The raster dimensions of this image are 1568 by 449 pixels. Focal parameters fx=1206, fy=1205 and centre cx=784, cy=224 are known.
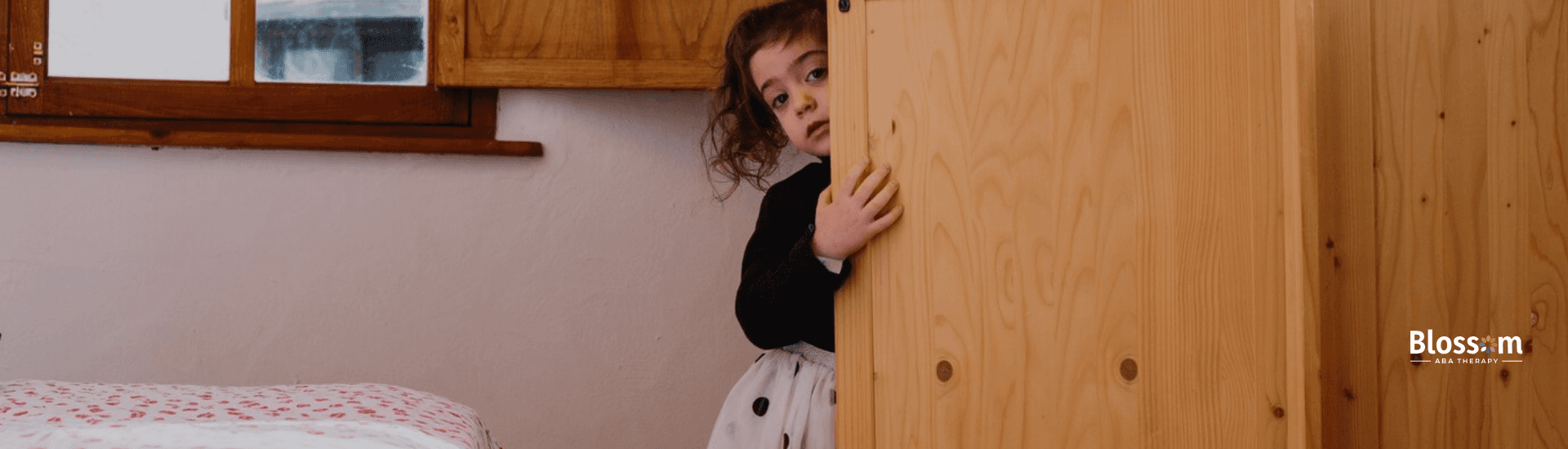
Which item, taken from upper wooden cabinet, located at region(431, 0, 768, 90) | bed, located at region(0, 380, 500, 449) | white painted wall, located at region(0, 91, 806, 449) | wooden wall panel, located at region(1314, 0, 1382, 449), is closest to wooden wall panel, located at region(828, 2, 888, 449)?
bed, located at region(0, 380, 500, 449)

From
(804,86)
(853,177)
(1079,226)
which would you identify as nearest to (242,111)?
(804,86)

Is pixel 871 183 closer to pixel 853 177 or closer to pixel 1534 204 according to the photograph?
pixel 853 177

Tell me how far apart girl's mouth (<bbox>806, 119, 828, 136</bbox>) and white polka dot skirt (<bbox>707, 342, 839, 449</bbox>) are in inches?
10.4

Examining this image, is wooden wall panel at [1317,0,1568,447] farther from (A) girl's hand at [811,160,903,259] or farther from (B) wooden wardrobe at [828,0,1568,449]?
(A) girl's hand at [811,160,903,259]

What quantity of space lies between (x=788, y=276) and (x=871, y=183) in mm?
189

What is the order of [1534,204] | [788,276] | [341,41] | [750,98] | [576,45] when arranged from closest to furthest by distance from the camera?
[788,276] → [1534,204] → [750,98] → [576,45] → [341,41]

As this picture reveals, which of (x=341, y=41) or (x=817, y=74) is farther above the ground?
(x=341, y=41)

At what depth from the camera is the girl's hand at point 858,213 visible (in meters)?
1.18

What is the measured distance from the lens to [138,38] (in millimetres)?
2000

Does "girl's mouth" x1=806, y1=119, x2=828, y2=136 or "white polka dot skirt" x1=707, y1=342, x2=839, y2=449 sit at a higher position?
"girl's mouth" x1=806, y1=119, x2=828, y2=136

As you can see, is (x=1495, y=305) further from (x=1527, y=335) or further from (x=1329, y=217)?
(x=1329, y=217)

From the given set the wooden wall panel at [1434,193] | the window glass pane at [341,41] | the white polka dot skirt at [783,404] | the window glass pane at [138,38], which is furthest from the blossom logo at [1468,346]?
the window glass pane at [138,38]

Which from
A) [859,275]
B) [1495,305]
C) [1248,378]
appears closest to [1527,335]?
[1495,305]

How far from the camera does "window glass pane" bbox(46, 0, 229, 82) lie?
78.2 inches
